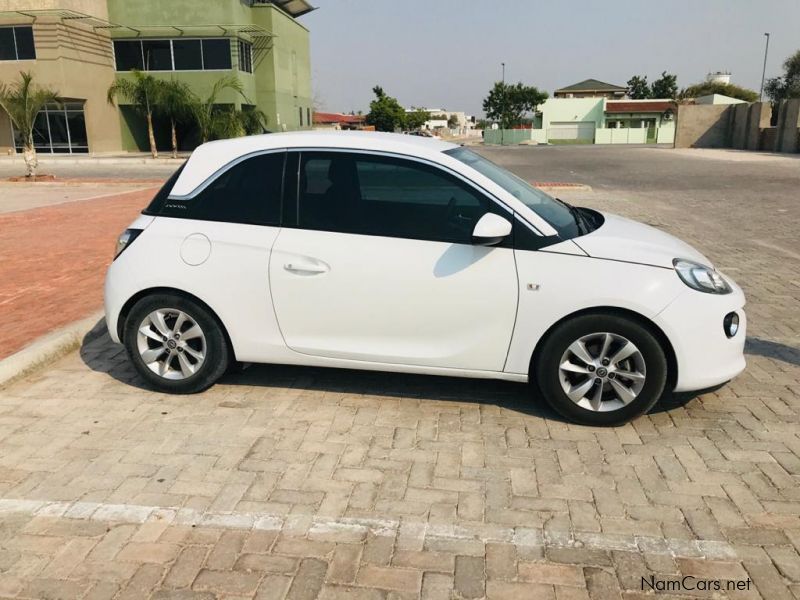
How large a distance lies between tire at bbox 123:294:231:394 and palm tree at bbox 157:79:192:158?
110 feet

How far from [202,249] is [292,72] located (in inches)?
1914

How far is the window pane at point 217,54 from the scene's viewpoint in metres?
40.4

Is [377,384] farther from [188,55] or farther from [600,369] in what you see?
[188,55]

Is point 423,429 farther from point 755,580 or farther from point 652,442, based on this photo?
point 755,580

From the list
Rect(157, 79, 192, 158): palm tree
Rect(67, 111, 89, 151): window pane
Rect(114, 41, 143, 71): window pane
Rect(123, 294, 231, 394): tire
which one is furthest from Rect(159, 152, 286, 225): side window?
Rect(114, 41, 143, 71): window pane

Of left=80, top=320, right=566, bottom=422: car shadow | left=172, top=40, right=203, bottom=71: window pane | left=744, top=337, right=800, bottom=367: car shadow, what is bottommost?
left=80, top=320, right=566, bottom=422: car shadow

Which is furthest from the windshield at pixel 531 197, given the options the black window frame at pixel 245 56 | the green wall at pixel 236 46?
the black window frame at pixel 245 56

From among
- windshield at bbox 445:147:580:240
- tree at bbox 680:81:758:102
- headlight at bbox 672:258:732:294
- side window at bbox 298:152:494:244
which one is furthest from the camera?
tree at bbox 680:81:758:102

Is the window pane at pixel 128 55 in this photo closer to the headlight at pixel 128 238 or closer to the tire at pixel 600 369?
the headlight at pixel 128 238

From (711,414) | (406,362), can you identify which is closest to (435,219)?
(406,362)

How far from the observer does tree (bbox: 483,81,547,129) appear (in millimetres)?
88312

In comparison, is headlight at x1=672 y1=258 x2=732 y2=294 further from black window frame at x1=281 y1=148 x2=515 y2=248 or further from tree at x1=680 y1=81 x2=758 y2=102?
tree at x1=680 y1=81 x2=758 y2=102

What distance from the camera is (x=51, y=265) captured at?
8602mm

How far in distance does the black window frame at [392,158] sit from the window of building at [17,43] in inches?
1523
